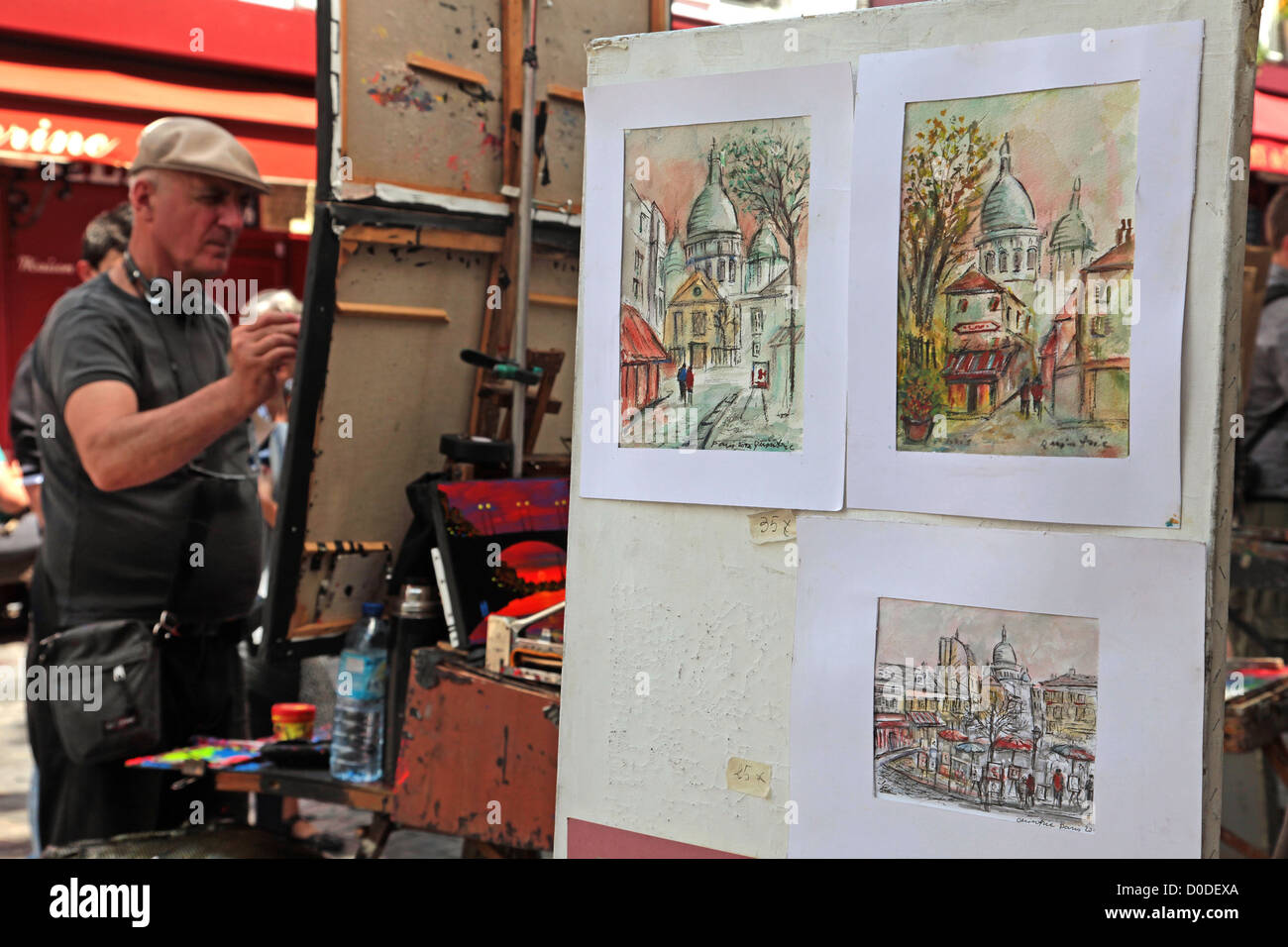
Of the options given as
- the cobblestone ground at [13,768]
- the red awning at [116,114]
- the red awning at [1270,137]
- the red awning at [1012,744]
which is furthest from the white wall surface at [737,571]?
the red awning at [1270,137]

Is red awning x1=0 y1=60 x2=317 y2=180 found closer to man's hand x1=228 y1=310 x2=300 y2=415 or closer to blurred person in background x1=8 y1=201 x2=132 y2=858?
blurred person in background x1=8 y1=201 x2=132 y2=858

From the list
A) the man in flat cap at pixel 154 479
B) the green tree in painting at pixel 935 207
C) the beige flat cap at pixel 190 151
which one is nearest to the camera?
the green tree in painting at pixel 935 207

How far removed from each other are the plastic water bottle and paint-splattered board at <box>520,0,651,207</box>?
0.87 meters

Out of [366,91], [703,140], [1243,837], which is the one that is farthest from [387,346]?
[1243,837]

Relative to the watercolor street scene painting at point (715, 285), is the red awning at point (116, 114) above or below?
above

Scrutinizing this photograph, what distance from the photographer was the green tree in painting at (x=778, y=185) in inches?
51.4

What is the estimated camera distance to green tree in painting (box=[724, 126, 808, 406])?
1.31 meters

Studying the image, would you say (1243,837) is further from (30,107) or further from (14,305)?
(14,305)

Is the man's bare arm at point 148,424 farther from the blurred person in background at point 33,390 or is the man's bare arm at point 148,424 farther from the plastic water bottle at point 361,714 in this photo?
the blurred person in background at point 33,390

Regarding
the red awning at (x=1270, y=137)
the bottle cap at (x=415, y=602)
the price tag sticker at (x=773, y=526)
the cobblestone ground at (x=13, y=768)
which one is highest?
the red awning at (x=1270, y=137)

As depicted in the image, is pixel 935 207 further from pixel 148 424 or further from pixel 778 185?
pixel 148 424

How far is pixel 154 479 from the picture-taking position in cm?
232

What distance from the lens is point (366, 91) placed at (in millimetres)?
1887

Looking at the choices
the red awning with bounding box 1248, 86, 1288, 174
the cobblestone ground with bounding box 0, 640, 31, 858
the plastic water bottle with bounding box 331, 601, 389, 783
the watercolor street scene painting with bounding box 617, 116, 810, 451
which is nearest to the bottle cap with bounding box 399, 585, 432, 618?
the plastic water bottle with bounding box 331, 601, 389, 783
